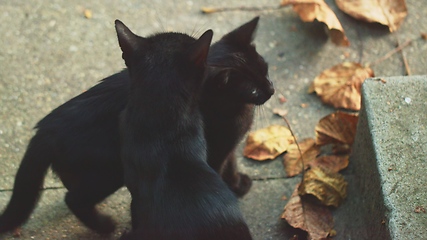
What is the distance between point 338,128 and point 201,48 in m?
1.16

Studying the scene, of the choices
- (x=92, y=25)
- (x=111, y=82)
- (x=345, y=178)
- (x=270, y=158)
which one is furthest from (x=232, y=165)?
(x=92, y=25)

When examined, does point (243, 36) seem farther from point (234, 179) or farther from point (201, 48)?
point (234, 179)

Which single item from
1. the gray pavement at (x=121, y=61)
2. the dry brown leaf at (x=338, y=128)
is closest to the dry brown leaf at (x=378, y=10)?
the gray pavement at (x=121, y=61)

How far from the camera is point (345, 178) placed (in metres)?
3.06

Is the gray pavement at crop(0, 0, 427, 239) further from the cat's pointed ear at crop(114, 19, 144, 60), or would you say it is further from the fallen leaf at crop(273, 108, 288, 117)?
the cat's pointed ear at crop(114, 19, 144, 60)

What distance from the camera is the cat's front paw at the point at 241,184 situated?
3084 mm

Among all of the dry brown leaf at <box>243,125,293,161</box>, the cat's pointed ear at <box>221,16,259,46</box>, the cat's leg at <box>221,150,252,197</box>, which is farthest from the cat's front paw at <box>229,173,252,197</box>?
the cat's pointed ear at <box>221,16,259,46</box>

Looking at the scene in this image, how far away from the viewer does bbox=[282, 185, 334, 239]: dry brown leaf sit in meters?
2.85

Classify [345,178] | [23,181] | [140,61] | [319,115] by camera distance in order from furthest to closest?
[319,115] → [345,178] → [23,181] → [140,61]

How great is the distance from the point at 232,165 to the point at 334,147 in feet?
1.69

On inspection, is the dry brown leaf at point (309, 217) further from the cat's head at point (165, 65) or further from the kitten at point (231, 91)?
the cat's head at point (165, 65)

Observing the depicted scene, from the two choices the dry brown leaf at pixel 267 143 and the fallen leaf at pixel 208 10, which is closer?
the dry brown leaf at pixel 267 143

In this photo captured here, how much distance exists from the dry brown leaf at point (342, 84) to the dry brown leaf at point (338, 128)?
25 centimetres

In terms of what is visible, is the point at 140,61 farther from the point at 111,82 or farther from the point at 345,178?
the point at 345,178
